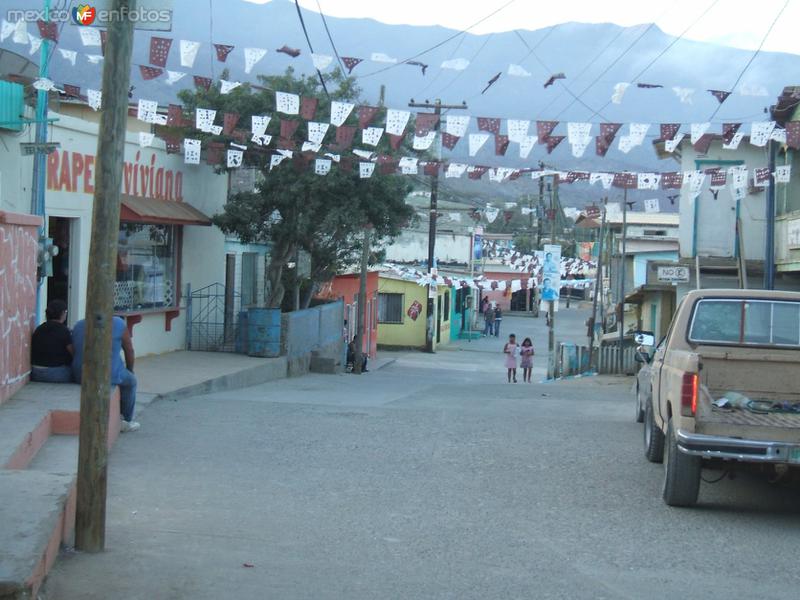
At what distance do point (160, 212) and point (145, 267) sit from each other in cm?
138

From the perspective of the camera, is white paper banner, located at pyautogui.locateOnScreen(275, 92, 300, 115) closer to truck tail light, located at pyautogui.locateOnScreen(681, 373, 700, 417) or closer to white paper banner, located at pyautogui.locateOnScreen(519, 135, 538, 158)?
white paper banner, located at pyautogui.locateOnScreen(519, 135, 538, 158)

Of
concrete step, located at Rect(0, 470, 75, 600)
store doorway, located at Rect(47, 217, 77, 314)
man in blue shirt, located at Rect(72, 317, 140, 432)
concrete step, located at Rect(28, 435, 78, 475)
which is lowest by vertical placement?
concrete step, located at Rect(28, 435, 78, 475)

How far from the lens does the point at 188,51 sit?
15.0 meters

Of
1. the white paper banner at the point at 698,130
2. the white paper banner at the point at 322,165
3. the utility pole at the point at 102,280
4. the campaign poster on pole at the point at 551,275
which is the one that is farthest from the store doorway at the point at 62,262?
the campaign poster on pole at the point at 551,275

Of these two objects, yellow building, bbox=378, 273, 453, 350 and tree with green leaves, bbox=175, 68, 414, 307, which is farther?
yellow building, bbox=378, 273, 453, 350

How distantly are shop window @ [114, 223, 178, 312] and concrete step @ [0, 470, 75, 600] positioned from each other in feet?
39.3

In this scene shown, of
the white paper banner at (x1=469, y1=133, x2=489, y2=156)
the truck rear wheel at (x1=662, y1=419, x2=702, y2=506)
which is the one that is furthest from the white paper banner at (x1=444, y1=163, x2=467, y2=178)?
the truck rear wheel at (x1=662, y1=419, x2=702, y2=506)

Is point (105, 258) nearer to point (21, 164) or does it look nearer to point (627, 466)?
point (627, 466)

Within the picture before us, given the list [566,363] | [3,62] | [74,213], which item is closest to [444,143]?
[74,213]

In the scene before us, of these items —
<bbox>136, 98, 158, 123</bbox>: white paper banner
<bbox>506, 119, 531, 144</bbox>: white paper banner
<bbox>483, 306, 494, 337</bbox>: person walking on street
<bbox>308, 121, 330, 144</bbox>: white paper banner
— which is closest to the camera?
<bbox>136, 98, 158, 123</bbox>: white paper banner

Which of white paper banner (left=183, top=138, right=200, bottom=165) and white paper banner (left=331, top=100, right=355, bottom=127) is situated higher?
white paper banner (left=331, top=100, right=355, bottom=127)

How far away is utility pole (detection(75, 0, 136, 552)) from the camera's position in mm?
5938

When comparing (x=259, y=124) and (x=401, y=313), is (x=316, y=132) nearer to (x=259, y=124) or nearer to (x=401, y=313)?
(x=259, y=124)

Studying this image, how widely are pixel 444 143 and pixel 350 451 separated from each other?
813cm
